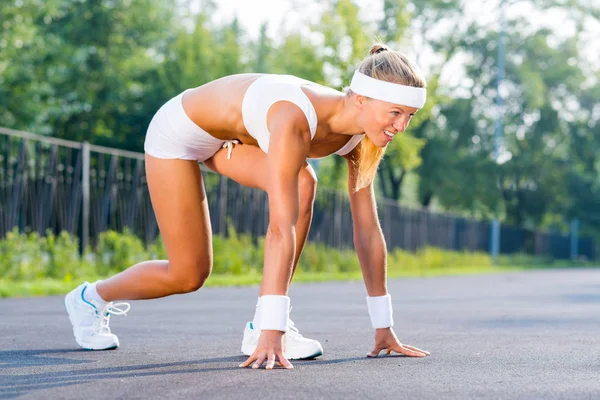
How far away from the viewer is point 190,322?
8.69 m

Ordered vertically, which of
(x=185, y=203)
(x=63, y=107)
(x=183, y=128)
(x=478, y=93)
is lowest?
(x=185, y=203)

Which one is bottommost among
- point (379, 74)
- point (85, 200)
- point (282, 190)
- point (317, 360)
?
point (317, 360)

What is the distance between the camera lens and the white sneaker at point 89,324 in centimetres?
620

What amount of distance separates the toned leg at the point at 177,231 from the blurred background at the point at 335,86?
1.40 m

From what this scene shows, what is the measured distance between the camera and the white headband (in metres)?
5.26

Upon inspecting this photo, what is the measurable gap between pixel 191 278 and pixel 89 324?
0.70 m

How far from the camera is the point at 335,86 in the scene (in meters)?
30.9

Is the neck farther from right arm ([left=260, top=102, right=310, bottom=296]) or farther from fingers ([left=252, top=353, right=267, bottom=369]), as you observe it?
fingers ([left=252, top=353, right=267, bottom=369])

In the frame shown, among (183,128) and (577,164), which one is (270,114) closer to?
(183,128)

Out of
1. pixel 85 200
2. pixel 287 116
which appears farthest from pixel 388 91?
pixel 85 200

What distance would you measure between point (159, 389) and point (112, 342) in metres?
1.85

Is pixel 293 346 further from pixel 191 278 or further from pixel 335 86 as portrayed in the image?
pixel 335 86

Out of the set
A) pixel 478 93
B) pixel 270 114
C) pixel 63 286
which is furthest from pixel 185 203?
pixel 478 93

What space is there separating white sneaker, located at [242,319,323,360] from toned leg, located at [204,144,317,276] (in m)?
0.35
